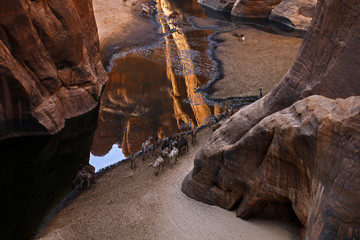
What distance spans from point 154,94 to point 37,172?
10721mm

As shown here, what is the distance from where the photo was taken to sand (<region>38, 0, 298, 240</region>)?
11273mm

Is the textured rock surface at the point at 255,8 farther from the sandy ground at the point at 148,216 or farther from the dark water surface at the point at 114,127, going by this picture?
the sandy ground at the point at 148,216

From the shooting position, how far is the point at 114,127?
22375mm

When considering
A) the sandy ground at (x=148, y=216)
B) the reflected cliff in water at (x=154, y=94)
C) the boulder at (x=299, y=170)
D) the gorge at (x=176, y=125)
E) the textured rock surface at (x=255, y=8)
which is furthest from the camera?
the textured rock surface at (x=255, y=8)

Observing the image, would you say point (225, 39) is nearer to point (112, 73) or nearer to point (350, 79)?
point (112, 73)

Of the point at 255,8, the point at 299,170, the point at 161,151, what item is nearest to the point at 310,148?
the point at 299,170

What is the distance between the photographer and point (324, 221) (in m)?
7.79

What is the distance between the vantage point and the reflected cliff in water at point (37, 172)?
14609 millimetres

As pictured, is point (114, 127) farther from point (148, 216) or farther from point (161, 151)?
point (148, 216)

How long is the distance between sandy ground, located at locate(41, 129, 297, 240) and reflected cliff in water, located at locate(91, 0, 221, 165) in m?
3.67

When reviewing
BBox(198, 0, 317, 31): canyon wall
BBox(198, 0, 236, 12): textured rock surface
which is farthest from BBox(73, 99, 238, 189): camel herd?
BBox(198, 0, 236, 12): textured rock surface

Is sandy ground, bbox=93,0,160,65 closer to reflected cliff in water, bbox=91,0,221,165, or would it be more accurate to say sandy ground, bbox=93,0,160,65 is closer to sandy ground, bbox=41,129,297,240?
reflected cliff in water, bbox=91,0,221,165

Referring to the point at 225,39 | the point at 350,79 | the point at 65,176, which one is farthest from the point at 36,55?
the point at 225,39

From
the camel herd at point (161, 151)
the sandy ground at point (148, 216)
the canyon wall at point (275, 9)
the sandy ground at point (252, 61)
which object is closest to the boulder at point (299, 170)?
the sandy ground at point (148, 216)
